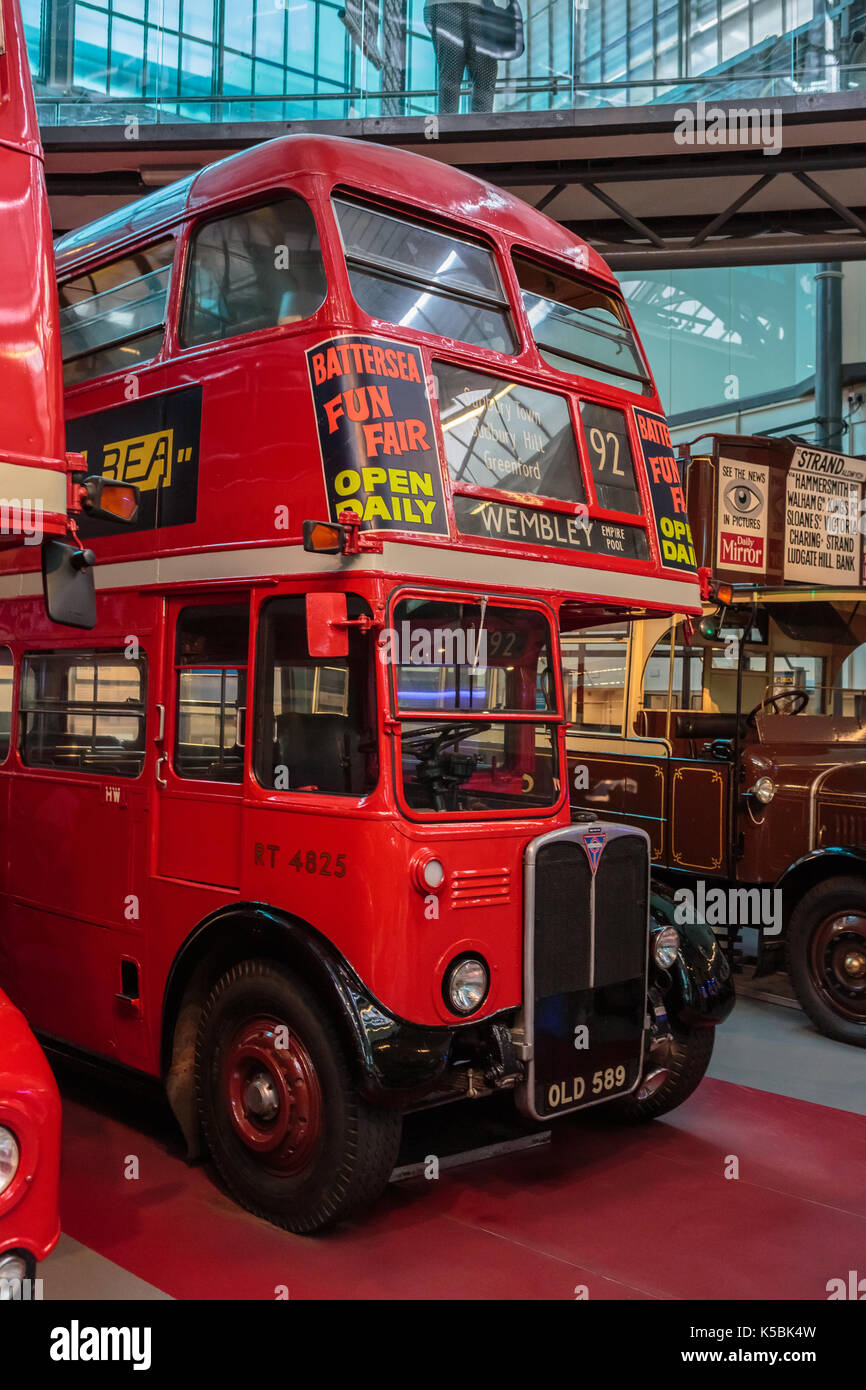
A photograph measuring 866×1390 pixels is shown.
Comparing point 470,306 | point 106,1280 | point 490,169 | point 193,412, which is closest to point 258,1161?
point 106,1280

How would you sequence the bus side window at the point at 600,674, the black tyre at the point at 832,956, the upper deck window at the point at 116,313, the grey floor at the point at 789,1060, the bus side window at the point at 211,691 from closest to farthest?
the bus side window at the point at 211,691, the upper deck window at the point at 116,313, the grey floor at the point at 789,1060, the black tyre at the point at 832,956, the bus side window at the point at 600,674

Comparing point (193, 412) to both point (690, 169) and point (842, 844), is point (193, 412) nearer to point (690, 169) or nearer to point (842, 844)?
point (842, 844)

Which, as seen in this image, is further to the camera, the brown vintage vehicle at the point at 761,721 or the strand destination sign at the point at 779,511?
the strand destination sign at the point at 779,511

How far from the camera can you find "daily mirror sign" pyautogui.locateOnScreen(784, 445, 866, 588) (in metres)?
7.73

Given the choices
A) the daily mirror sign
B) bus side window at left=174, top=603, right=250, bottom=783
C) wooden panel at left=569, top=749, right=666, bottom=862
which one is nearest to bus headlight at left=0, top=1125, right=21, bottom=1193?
bus side window at left=174, top=603, right=250, bottom=783

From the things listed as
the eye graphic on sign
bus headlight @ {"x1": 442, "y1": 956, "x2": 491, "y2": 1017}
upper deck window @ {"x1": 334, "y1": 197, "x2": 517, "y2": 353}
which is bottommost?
bus headlight @ {"x1": 442, "y1": 956, "x2": 491, "y2": 1017}

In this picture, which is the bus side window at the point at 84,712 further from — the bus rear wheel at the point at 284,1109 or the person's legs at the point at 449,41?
the person's legs at the point at 449,41

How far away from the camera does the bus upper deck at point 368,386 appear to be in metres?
4.10

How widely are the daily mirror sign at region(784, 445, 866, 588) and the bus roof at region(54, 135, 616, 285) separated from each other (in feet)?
9.40

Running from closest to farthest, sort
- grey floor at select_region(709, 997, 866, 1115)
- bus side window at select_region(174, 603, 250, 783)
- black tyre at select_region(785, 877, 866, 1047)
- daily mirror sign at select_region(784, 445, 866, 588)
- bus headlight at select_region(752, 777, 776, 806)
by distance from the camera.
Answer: bus side window at select_region(174, 603, 250, 783) < grey floor at select_region(709, 997, 866, 1115) < black tyre at select_region(785, 877, 866, 1047) < bus headlight at select_region(752, 777, 776, 806) < daily mirror sign at select_region(784, 445, 866, 588)

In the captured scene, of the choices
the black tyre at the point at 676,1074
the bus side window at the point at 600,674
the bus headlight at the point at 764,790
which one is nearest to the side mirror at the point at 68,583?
the black tyre at the point at 676,1074

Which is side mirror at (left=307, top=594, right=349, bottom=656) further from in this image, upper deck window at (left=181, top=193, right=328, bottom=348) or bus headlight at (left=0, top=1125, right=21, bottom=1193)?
bus headlight at (left=0, top=1125, right=21, bottom=1193)

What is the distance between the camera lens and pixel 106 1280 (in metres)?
3.72

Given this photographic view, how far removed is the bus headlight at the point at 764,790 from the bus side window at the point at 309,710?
13.2 feet
